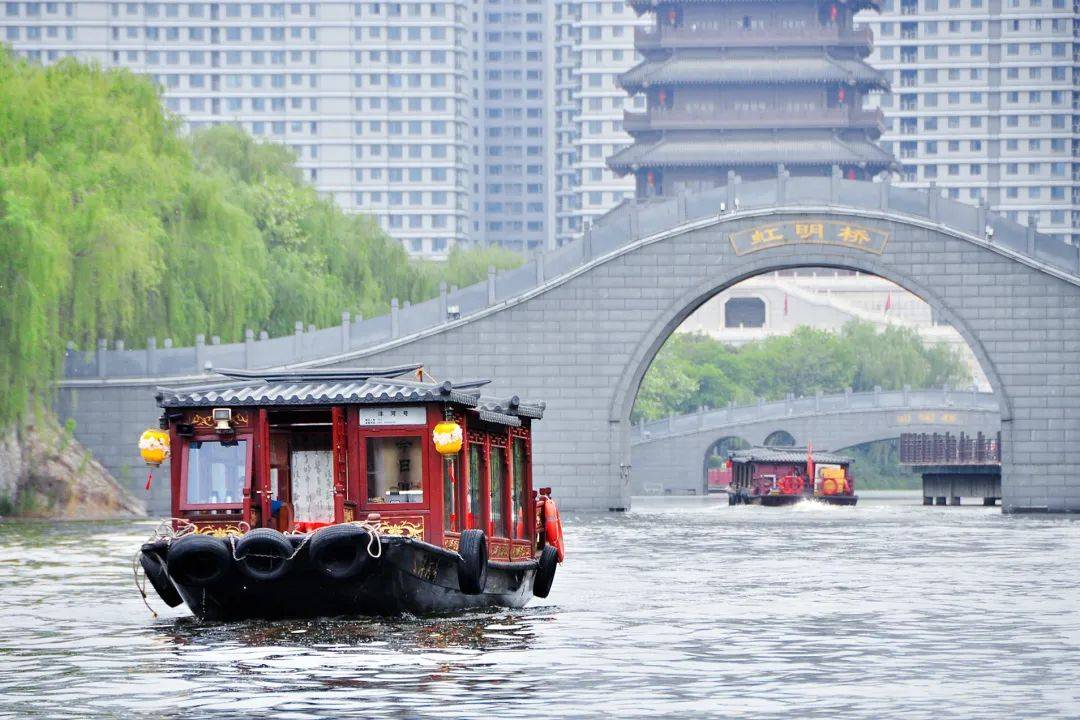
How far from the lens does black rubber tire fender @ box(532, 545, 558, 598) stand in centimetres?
2306

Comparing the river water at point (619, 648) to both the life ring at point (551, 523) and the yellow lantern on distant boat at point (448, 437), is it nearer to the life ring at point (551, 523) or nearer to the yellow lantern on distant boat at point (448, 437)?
the life ring at point (551, 523)

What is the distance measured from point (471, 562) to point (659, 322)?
28.0 meters

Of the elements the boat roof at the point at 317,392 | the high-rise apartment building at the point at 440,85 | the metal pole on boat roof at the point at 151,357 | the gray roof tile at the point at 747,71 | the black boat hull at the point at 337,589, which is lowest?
the black boat hull at the point at 337,589

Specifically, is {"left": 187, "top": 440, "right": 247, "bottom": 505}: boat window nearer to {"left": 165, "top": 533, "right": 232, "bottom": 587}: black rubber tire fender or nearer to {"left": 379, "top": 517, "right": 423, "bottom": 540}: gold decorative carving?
{"left": 165, "top": 533, "right": 232, "bottom": 587}: black rubber tire fender

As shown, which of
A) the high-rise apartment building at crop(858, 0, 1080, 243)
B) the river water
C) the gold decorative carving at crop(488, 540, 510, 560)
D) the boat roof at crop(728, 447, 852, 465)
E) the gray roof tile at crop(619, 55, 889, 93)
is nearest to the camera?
the river water

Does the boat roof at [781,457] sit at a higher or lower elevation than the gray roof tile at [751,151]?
lower

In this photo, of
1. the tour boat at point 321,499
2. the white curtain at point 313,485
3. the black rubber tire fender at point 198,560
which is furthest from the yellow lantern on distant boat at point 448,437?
the black rubber tire fender at point 198,560

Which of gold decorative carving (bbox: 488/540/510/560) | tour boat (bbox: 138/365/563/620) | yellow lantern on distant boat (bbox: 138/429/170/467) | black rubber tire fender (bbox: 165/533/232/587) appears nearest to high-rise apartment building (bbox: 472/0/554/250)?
gold decorative carving (bbox: 488/540/510/560)

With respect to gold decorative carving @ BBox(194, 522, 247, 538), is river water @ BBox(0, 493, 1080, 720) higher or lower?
lower

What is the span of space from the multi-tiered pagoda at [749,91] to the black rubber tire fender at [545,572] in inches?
2635

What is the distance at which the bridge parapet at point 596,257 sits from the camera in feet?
153

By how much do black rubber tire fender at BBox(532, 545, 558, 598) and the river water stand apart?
45cm

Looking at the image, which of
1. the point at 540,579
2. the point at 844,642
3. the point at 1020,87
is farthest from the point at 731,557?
the point at 1020,87

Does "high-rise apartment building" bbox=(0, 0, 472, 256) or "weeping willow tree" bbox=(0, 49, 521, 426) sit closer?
"weeping willow tree" bbox=(0, 49, 521, 426)
